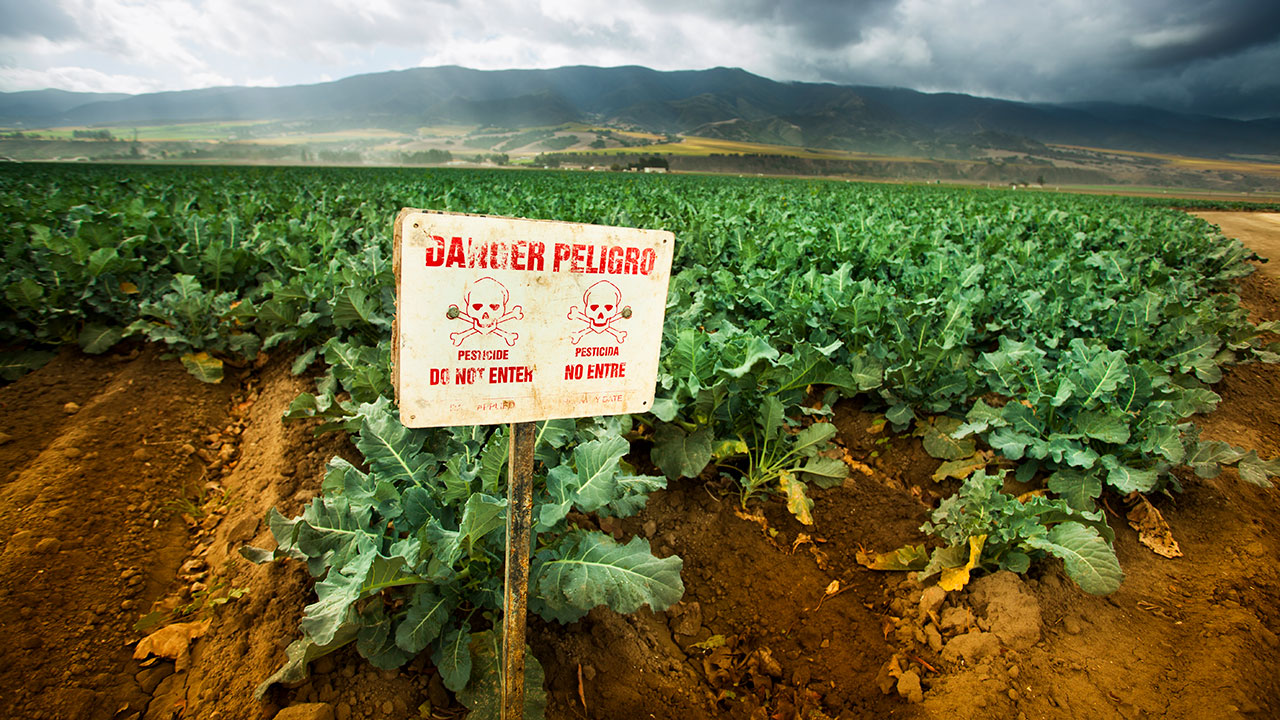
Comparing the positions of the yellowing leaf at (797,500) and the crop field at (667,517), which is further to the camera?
the yellowing leaf at (797,500)

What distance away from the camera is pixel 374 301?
13.8ft

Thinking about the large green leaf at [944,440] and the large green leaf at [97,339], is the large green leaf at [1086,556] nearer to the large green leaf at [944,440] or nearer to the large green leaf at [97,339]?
the large green leaf at [944,440]

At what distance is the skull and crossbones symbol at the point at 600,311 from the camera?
1.54 m

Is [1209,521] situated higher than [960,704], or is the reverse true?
[1209,521]

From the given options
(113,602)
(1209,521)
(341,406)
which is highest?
(341,406)

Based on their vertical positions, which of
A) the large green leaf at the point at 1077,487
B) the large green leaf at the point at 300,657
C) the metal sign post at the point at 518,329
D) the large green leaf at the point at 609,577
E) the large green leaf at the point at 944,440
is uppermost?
the metal sign post at the point at 518,329

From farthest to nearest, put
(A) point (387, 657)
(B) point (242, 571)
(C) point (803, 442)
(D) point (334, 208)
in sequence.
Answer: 1. (D) point (334, 208)
2. (C) point (803, 442)
3. (B) point (242, 571)
4. (A) point (387, 657)

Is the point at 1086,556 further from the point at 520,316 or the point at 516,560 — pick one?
the point at 520,316

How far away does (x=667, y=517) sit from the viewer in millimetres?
3025

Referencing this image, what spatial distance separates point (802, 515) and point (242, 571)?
268 cm

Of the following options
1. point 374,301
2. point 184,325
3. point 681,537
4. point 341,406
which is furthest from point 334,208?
point 681,537

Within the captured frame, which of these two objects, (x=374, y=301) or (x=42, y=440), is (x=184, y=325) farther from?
(x=374, y=301)

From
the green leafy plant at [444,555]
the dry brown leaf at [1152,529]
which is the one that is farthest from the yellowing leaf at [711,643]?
the dry brown leaf at [1152,529]

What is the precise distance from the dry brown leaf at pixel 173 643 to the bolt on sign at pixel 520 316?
1.72 m
